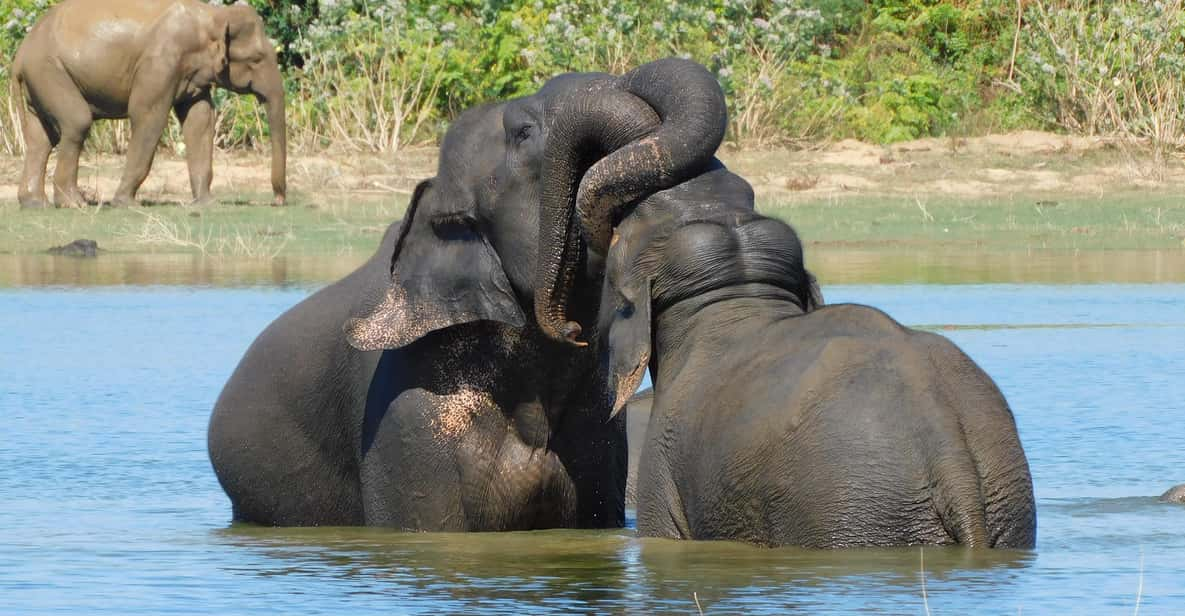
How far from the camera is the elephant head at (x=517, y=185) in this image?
6.82 m

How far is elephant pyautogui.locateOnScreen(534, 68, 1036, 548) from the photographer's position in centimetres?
617

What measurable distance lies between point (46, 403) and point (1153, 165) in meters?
14.0

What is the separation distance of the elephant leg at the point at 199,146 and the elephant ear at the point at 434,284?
14.8m

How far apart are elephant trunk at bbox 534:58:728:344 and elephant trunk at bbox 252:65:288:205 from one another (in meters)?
15.1

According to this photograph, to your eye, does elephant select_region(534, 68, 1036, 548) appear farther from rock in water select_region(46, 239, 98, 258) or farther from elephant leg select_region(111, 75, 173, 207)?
elephant leg select_region(111, 75, 173, 207)

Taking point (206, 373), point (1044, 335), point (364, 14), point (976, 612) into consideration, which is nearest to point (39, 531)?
point (976, 612)

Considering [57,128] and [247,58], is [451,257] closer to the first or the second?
[247,58]

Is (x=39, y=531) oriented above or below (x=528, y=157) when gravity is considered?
below

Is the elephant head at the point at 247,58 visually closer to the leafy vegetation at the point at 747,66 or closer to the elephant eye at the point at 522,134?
the leafy vegetation at the point at 747,66

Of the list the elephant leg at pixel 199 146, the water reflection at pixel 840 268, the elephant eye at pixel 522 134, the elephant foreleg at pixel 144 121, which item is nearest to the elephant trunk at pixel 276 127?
the elephant leg at pixel 199 146

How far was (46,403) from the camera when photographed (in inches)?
450

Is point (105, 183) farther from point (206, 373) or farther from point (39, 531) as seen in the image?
point (39, 531)

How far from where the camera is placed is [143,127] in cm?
2314

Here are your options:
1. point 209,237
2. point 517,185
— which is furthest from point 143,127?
point 517,185
